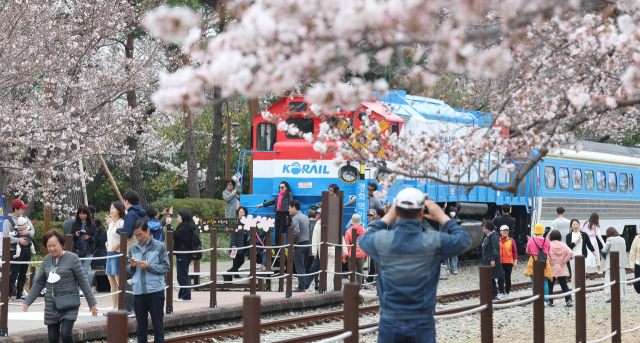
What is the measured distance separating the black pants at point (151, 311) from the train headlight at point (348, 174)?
8.13 metres

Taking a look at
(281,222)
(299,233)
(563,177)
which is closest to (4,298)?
(299,233)

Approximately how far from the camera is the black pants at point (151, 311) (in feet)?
28.8

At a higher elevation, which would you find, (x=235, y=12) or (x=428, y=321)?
(x=235, y=12)

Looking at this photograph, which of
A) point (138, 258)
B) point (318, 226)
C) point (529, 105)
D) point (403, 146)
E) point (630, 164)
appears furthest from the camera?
point (630, 164)

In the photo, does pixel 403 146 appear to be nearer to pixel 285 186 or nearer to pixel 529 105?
pixel 529 105

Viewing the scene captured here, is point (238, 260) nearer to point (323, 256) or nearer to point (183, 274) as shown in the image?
point (323, 256)

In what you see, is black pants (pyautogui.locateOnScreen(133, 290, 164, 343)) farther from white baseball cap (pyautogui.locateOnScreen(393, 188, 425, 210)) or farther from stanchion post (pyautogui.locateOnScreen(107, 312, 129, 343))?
stanchion post (pyautogui.locateOnScreen(107, 312, 129, 343))

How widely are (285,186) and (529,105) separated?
9.00 meters

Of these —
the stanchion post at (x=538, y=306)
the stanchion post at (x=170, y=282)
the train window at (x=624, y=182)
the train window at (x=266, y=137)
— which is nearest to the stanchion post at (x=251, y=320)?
the stanchion post at (x=538, y=306)

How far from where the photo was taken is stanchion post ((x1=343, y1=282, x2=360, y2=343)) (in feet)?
15.3

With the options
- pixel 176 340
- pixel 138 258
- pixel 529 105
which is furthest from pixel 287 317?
pixel 529 105

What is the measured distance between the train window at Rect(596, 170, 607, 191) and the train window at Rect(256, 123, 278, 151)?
42.3ft

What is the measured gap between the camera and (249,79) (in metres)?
4.11

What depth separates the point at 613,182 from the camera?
1059 inches
